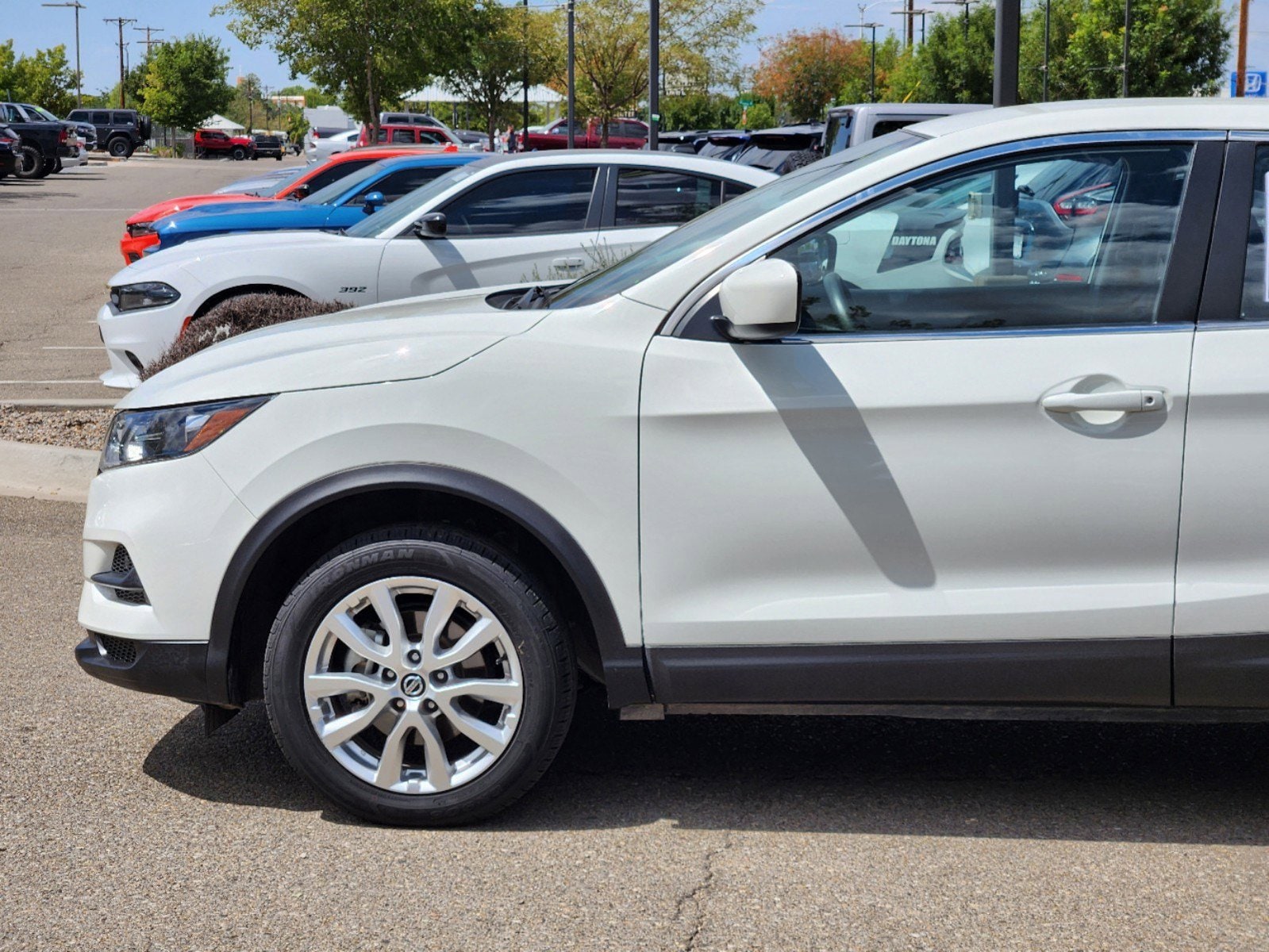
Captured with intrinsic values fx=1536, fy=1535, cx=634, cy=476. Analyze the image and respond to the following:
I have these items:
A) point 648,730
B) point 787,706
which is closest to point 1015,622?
point 787,706

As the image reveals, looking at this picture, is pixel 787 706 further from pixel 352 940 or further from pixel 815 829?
pixel 352 940

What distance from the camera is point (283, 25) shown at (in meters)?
44.0

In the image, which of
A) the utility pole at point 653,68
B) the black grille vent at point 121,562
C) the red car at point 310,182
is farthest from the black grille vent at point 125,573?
the utility pole at point 653,68

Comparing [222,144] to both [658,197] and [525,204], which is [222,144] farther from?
[658,197]

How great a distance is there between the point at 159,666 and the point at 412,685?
2.14ft

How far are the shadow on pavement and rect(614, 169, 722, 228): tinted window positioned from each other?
528cm

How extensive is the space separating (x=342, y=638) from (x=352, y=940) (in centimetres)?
75

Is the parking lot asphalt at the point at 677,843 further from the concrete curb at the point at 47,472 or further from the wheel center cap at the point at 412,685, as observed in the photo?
the concrete curb at the point at 47,472

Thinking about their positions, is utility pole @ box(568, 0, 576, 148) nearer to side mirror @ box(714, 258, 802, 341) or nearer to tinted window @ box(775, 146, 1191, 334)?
tinted window @ box(775, 146, 1191, 334)

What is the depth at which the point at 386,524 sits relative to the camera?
3.88 metres

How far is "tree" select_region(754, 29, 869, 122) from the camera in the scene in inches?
3374

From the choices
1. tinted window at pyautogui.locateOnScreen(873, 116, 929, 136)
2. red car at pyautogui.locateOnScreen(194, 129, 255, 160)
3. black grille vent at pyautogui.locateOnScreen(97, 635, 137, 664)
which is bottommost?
black grille vent at pyautogui.locateOnScreen(97, 635, 137, 664)

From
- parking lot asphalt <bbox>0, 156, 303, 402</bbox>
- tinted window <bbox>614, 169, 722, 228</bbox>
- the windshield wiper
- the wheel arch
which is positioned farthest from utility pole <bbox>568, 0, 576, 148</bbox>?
the wheel arch

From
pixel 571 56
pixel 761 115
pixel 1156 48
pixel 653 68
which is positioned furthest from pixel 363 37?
pixel 761 115
